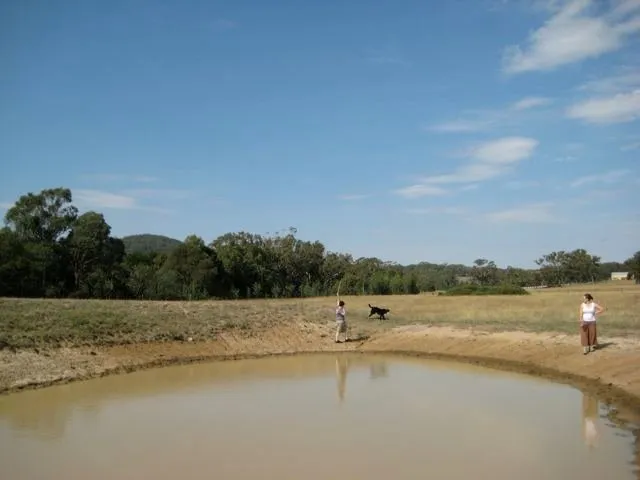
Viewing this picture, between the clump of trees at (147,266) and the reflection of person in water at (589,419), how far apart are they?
3740cm

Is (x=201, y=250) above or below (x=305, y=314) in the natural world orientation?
above

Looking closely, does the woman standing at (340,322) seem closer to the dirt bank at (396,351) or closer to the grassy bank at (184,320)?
the dirt bank at (396,351)

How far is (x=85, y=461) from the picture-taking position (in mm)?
9711

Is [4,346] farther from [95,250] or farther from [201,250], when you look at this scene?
[201,250]

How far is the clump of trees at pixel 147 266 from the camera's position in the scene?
46.4 metres

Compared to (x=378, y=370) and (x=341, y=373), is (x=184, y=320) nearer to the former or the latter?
(x=341, y=373)

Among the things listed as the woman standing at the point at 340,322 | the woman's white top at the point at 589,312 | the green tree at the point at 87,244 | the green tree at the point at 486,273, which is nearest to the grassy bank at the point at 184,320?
the woman standing at the point at 340,322

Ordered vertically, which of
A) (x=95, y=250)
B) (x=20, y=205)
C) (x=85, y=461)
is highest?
(x=20, y=205)

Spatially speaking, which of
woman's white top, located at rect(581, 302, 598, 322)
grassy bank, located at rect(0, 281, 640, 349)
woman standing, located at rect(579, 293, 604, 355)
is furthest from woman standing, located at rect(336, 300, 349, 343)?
woman's white top, located at rect(581, 302, 598, 322)

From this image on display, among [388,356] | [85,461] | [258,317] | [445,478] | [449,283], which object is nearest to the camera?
[445,478]

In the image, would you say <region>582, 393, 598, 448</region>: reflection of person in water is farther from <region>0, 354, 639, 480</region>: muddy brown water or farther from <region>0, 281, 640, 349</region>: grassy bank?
<region>0, 281, 640, 349</region>: grassy bank

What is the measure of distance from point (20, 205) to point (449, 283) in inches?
2579

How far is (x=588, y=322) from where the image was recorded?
54.9 ft

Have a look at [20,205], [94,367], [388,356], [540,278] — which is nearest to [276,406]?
[94,367]
